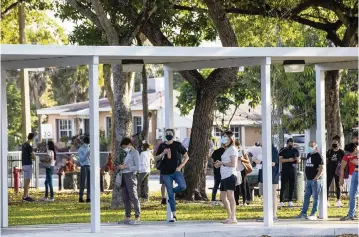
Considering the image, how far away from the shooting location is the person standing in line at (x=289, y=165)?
80.3ft

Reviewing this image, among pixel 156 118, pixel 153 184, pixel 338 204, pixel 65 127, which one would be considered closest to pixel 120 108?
pixel 338 204

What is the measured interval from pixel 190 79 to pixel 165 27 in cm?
374

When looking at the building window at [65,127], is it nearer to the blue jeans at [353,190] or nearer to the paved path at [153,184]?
the paved path at [153,184]

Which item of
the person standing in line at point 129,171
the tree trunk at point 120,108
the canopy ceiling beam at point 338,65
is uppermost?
the canopy ceiling beam at point 338,65

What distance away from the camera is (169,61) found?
21.9 meters

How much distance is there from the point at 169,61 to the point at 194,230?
4042mm

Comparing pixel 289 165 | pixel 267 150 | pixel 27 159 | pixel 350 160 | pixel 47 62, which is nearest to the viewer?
pixel 47 62

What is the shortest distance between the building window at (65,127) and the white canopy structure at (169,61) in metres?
52.3

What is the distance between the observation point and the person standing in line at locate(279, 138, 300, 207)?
80.3 feet

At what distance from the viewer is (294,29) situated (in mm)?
36969

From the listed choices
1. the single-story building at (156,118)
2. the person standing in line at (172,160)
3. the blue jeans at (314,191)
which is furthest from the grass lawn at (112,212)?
the single-story building at (156,118)

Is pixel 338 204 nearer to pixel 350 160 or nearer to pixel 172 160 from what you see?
pixel 350 160

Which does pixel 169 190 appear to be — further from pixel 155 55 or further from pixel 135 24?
pixel 135 24

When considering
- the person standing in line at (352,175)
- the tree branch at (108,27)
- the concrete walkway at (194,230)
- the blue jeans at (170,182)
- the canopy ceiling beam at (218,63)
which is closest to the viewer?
the concrete walkway at (194,230)
